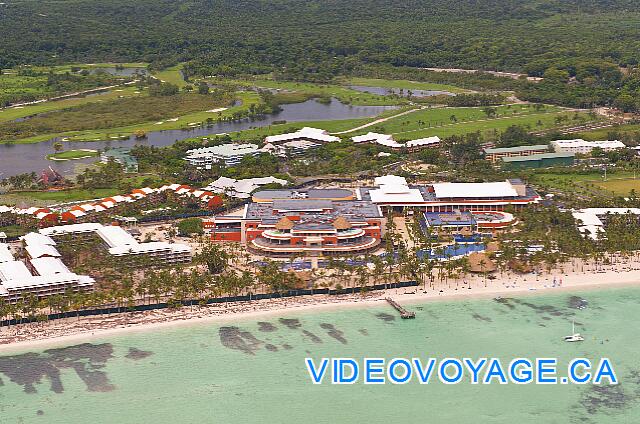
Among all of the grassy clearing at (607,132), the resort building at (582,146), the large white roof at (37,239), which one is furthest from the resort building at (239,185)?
the grassy clearing at (607,132)

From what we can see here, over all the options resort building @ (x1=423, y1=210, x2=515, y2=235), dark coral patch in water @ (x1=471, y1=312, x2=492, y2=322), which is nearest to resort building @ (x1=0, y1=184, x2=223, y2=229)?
resort building @ (x1=423, y1=210, x2=515, y2=235)

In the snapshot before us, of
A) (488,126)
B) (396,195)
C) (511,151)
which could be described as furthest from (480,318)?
(488,126)

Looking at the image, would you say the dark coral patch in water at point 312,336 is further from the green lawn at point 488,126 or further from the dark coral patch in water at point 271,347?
the green lawn at point 488,126

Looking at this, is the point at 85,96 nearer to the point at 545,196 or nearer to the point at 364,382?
the point at 545,196

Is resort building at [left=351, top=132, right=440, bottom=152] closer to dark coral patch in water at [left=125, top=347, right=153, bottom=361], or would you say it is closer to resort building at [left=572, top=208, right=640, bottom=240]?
resort building at [left=572, top=208, right=640, bottom=240]

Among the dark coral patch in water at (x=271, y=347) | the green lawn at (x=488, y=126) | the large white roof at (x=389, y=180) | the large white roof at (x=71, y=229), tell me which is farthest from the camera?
the green lawn at (x=488, y=126)

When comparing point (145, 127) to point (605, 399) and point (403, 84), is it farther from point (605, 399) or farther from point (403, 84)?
point (605, 399)
